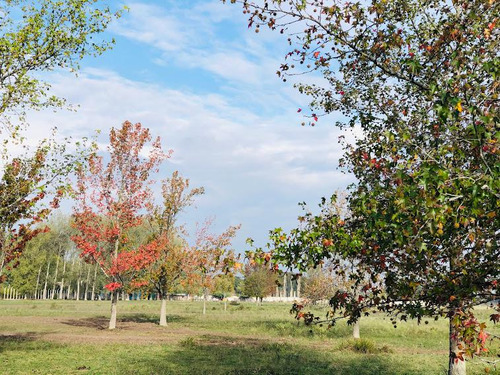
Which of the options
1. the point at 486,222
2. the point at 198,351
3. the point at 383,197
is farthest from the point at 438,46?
the point at 198,351

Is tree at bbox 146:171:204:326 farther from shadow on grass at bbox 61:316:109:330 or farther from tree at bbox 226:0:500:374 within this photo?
tree at bbox 226:0:500:374

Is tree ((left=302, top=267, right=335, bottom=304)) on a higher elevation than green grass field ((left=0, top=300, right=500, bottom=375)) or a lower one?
higher

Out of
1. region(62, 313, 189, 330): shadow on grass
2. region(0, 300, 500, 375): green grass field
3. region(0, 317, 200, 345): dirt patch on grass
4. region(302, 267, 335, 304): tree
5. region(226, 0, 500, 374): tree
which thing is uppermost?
region(226, 0, 500, 374): tree

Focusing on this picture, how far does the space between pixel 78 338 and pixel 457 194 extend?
→ 2509 cm

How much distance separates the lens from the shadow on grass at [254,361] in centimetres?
1638

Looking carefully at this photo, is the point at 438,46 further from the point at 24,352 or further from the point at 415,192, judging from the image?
the point at 24,352

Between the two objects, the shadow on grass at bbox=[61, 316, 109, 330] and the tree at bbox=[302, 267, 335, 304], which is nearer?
the shadow on grass at bbox=[61, 316, 109, 330]

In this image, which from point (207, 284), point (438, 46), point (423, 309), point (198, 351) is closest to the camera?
point (423, 309)

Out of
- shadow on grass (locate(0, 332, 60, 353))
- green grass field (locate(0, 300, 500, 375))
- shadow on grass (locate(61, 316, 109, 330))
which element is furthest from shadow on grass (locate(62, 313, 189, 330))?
shadow on grass (locate(0, 332, 60, 353))

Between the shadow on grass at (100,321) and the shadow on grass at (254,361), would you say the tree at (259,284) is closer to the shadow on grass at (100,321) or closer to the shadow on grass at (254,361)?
the shadow on grass at (100,321)

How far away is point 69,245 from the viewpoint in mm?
99188

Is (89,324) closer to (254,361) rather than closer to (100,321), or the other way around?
(100,321)

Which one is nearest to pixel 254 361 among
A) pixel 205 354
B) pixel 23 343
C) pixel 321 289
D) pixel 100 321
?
pixel 205 354

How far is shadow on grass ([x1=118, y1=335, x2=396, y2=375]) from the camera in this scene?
16.4m
